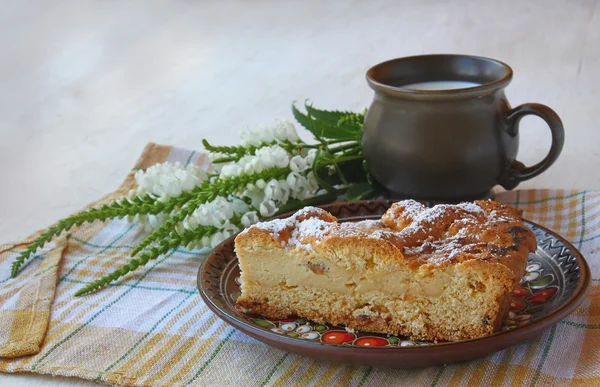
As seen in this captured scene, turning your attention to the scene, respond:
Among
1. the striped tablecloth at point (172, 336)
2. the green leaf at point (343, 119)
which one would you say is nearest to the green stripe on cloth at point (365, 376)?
the striped tablecloth at point (172, 336)

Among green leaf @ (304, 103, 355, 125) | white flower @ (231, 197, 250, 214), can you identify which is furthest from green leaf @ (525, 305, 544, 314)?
green leaf @ (304, 103, 355, 125)

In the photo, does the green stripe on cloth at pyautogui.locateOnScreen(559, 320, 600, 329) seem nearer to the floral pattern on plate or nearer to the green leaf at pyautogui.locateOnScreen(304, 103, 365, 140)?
the floral pattern on plate

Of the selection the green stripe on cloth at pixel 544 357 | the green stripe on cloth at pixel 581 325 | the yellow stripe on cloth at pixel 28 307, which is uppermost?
the yellow stripe on cloth at pixel 28 307

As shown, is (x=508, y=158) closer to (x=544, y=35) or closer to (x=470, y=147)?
(x=470, y=147)

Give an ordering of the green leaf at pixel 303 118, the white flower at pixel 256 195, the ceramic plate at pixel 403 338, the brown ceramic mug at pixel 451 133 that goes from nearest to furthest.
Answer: the ceramic plate at pixel 403 338
the brown ceramic mug at pixel 451 133
the white flower at pixel 256 195
the green leaf at pixel 303 118

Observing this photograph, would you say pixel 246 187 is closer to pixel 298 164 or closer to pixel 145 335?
pixel 298 164

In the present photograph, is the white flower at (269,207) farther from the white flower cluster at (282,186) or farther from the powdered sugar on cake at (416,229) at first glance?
the powdered sugar on cake at (416,229)
